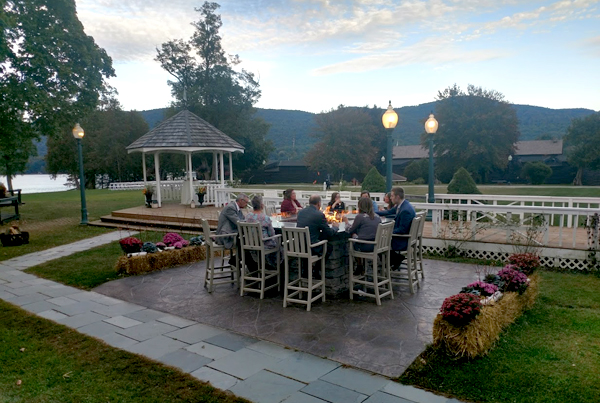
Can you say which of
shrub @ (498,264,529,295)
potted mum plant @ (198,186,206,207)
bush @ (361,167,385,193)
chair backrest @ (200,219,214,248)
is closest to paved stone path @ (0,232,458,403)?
chair backrest @ (200,219,214,248)

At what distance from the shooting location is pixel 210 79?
1399 inches

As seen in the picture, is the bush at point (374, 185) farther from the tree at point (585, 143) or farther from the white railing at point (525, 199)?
the tree at point (585, 143)

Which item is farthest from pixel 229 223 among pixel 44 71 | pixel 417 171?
pixel 417 171

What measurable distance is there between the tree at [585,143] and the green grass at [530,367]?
161 ft

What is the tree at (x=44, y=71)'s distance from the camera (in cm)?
1457

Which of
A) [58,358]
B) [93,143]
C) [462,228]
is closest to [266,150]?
[93,143]

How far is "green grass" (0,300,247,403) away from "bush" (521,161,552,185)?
47662 millimetres

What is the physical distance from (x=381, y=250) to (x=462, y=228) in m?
3.79

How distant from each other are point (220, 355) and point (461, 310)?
8.00 feet

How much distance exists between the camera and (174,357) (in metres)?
3.85

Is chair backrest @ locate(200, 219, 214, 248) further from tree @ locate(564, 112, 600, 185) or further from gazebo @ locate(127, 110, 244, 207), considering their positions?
tree @ locate(564, 112, 600, 185)

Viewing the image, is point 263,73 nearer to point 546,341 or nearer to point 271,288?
point 271,288

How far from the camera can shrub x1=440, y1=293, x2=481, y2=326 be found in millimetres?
3580

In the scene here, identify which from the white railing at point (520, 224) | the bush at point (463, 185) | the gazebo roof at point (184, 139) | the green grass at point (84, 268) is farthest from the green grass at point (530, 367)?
the gazebo roof at point (184, 139)
